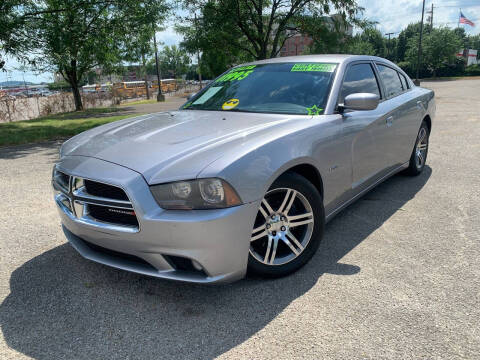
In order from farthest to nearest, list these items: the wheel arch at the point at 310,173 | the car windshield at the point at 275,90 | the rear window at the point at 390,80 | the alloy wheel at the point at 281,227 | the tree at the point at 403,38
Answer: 1. the tree at the point at 403,38
2. the rear window at the point at 390,80
3. the car windshield at the point at 275,90
4. the wheel arch at the point at 310,173
5. the alloy wheel at the point at 281,227

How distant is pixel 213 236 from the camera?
2.29 m

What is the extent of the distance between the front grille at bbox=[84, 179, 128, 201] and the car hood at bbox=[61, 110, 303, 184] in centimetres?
17

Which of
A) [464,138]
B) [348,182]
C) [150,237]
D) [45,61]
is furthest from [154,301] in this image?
[45,61]

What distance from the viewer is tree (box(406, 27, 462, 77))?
55.5 meters

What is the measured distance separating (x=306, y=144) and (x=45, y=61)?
11.5m

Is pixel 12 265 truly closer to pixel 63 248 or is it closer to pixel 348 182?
pixel 63 248

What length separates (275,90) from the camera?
365 centimetres

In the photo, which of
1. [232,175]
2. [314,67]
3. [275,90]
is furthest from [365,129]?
[232,175]

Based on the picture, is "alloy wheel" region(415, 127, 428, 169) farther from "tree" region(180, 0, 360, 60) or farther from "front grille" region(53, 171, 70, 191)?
"tree" region(180, 0, 360, 60)

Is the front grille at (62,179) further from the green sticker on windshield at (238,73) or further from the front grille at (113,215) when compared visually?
the green sticker on windshield at (238,73)

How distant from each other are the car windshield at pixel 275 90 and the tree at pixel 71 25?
845 cm

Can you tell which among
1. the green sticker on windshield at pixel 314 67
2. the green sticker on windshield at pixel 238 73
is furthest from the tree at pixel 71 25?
the green sticker on windshield at pixel 314 67

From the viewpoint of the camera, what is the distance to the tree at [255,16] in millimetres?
13828

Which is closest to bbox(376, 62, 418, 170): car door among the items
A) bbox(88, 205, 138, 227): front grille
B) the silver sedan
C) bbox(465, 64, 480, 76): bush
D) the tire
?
the silver sedan
